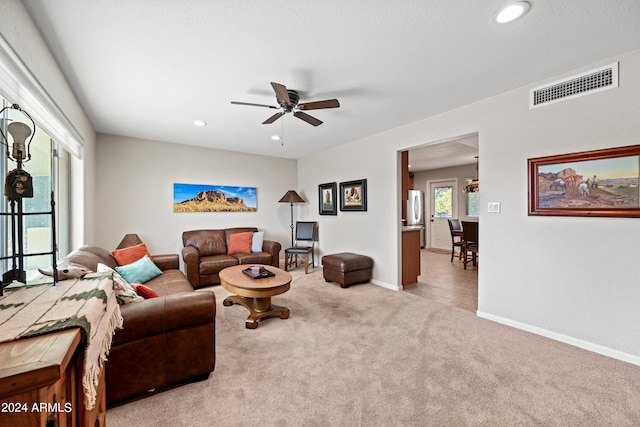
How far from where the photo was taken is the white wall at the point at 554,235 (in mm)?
2121

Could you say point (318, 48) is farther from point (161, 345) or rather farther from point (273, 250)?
point (273, 250)

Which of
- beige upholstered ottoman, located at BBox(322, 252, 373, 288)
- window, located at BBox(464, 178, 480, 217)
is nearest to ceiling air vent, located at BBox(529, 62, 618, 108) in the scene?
beige upholstered ottoman, located at BBox(322, 252, 373, 288)

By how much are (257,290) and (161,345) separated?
3.29 feet

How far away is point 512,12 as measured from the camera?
1.65 meters

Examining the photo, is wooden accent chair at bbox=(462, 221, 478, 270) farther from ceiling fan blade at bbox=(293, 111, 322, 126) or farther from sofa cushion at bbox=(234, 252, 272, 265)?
ceiling fan blade at bbox=(293, 111, 322, 126)

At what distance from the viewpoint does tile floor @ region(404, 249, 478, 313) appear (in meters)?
3.54

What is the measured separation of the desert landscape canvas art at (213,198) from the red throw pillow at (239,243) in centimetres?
71

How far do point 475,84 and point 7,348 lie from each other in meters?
3.46

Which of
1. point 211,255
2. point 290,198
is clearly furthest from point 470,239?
point 211,255

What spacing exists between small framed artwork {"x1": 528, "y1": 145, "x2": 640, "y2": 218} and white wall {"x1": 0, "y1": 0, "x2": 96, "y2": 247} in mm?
4010

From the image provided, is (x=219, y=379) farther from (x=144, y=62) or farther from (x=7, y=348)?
(x=144, y=62)

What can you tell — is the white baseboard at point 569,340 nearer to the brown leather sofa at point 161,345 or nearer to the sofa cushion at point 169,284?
the brown leather sofa at point 161,345

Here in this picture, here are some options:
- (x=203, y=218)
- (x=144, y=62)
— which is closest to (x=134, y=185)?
(x=203, y=218)

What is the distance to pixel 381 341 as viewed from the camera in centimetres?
244
